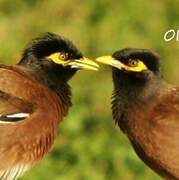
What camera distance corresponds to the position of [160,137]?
24.3 ft

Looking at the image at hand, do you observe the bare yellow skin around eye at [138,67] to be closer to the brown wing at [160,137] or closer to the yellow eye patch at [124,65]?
the yellow eye patch at [124,65]

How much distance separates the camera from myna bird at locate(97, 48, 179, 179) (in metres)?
7.41

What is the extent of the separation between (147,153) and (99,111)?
351cm

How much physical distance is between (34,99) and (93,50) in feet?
13.9

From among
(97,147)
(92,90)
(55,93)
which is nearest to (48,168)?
(97,147)

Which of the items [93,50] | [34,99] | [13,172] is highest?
[34,99]

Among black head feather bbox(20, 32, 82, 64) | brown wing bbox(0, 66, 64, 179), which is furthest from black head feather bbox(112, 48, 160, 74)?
brown wing bbox(0, 66, 64, 179)

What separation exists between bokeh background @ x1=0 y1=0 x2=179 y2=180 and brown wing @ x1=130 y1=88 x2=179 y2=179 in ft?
7.67

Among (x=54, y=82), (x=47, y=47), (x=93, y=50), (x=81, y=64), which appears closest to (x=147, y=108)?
(x=81, y=64)

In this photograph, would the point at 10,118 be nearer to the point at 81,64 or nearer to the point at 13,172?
the point at 13,172

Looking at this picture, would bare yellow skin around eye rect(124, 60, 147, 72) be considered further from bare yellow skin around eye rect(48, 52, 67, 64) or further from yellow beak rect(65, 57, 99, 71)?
bare yellow skin around eye rect(48, 52, 67, 64)

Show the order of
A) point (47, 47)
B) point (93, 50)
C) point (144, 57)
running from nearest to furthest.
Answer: point (144, 57), point (47, 47), point (93, 50)

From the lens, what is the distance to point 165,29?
476 inches

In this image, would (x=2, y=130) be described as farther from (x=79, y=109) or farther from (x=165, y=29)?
(x=165, y=29)
